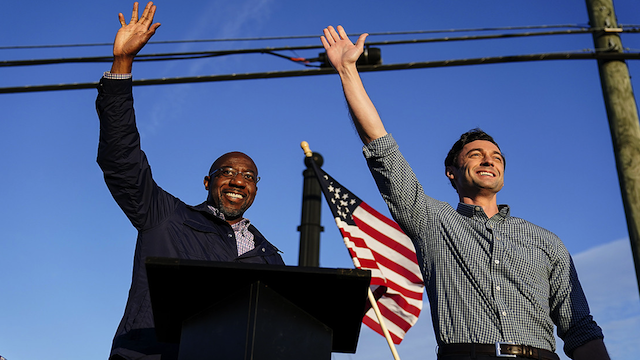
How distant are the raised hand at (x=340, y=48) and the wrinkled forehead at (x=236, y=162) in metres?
1.15

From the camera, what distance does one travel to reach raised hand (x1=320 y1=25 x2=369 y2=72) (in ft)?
11.4

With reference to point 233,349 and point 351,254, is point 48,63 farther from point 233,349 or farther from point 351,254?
point 233,349

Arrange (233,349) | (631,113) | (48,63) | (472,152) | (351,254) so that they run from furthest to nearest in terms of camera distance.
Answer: (48,63) → (631,113) → (351,254) → (472,152) → (233,349)

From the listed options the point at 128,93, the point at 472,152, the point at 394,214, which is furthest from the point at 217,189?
the point at 472,152

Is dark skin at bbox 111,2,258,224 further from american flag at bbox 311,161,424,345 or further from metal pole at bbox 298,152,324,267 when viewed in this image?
metal pole at bbox 298,152,324,267

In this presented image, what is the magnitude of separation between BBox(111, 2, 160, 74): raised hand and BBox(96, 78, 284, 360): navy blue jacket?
11cm

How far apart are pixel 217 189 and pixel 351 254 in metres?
1.91

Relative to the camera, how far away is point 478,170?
145 inches

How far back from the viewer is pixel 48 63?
7.77 metres

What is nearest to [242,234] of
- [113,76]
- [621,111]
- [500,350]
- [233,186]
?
[233,186]

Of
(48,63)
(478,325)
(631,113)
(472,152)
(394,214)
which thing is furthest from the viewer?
(48,63)

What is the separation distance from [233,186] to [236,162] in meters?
0.20

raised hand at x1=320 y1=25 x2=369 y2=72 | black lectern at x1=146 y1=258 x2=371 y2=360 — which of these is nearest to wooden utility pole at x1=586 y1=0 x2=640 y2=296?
raised hand at x1=320 y1=25 x2=369 y2=72

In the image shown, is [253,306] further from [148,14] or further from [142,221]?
[148,14]
